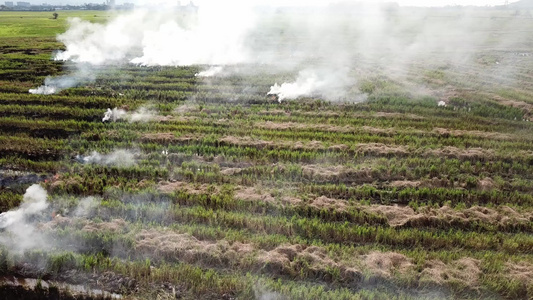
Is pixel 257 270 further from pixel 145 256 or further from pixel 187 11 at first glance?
pixel 187 11

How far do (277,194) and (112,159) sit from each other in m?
5.65

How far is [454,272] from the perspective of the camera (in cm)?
666

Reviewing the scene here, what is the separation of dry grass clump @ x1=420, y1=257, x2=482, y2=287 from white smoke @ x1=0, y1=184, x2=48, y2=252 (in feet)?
25.3

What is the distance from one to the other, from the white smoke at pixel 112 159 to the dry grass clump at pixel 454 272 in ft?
28.6

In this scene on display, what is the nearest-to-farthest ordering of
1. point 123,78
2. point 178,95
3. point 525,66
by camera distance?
1. point 178,95
2. point 123,78
3. point 525,66

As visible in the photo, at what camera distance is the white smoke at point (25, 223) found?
7.32 metres

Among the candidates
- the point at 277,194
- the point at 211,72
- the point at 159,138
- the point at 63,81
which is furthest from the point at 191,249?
the point at 211,72

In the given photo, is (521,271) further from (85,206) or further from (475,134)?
(85,206)

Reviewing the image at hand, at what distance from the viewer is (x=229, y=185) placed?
9.99m

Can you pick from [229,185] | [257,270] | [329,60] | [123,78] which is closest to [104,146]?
[229,185]

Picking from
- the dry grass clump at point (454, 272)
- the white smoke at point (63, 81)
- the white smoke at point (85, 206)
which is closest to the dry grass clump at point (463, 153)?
the dry grass clump at point (454, 272)

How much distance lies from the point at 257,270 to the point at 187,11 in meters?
59.1

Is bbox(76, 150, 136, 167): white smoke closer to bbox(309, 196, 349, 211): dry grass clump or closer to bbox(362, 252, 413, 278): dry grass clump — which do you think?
bbox(309, 196, 349, 211): dry grass clump

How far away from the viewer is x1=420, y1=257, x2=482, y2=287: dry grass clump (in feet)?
21.3
